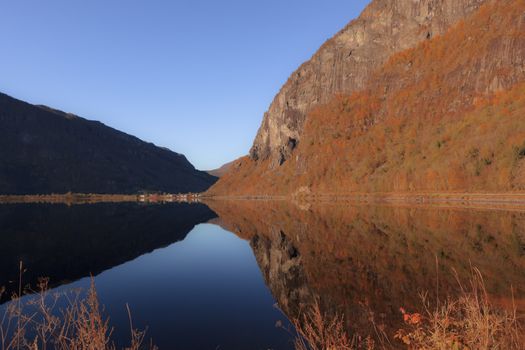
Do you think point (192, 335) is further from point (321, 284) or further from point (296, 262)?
point (296, 262)

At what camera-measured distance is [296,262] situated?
23891 millimetres

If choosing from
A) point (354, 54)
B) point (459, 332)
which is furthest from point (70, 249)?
point (354, 54)

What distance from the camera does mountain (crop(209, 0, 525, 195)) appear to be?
7788 centimetres

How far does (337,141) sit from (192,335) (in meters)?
131

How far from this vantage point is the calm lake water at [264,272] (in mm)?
13023

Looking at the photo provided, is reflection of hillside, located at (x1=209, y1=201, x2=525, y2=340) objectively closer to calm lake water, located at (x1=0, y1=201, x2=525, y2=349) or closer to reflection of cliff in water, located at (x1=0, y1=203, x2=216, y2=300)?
calm lake water, located at (x1=0, y1=201, x2=525, y2=349)

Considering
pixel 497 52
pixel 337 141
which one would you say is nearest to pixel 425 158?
pixel 497 52

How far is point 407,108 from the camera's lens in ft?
388

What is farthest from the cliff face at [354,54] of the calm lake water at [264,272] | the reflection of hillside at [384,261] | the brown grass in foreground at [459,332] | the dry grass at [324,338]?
the brown grass in foreground at [459,332]

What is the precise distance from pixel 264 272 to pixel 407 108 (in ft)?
361

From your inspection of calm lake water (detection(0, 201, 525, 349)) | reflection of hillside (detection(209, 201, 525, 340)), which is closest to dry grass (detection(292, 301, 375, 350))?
calm lake water (detection(0, 201, 525, 349))

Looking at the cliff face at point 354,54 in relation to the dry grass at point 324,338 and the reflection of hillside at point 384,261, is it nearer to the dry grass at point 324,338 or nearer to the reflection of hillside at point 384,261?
the reflection of hillside at point 384,261

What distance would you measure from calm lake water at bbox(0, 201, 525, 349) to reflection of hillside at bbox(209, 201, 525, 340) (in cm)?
7

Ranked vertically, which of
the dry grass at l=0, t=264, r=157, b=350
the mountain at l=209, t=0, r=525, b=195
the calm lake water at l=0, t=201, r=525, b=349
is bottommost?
the calm lake water at l=0, t=201, r=525, b=349
